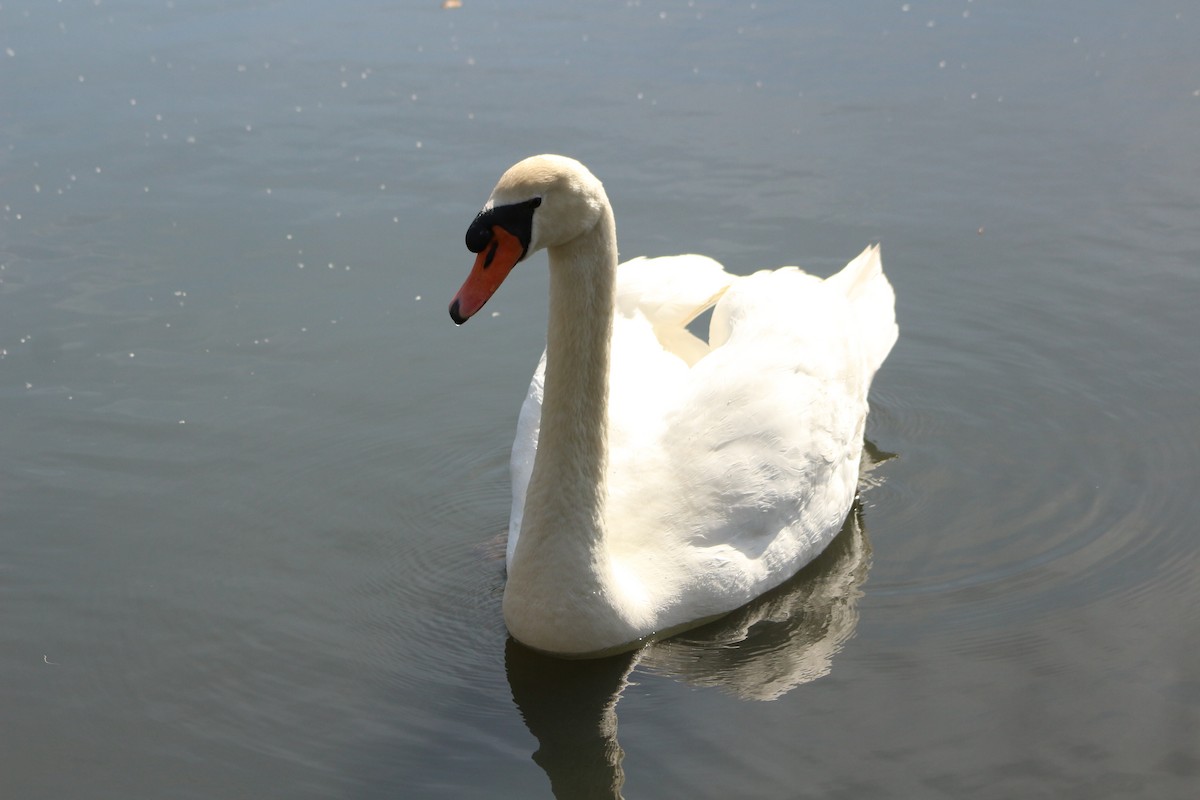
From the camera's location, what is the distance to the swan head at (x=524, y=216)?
5367 mm

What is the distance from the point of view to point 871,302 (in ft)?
27.0

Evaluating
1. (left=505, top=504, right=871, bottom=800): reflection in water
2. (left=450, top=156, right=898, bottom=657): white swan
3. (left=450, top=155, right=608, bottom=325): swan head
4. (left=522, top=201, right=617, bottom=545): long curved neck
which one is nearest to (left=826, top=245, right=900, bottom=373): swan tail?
(left=450, top=156, right=898, bottom=657): white swan

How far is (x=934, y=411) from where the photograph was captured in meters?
8.23

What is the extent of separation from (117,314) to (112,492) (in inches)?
81.1

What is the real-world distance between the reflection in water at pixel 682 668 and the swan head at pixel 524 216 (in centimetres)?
168

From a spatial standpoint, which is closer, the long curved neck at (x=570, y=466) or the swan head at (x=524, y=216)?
the swan head at (x=524, y=216)

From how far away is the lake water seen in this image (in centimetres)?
578

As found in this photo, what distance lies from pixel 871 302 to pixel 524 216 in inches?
133

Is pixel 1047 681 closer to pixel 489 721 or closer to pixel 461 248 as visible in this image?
pixel 489 721

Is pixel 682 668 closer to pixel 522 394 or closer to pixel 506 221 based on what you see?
pixel 506 221

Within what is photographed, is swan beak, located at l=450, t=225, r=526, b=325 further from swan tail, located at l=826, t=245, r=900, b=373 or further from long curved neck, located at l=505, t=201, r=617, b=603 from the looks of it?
swan tail, located at l=826, t=245, r=900, b=373

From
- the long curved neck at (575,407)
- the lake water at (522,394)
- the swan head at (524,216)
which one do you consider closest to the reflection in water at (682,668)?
the lake water at (522,394)

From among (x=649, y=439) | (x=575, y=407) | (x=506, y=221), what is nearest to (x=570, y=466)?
(x=575, y=407)

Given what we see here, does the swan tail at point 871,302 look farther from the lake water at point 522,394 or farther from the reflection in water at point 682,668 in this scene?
the reflection in water at point 682,668
